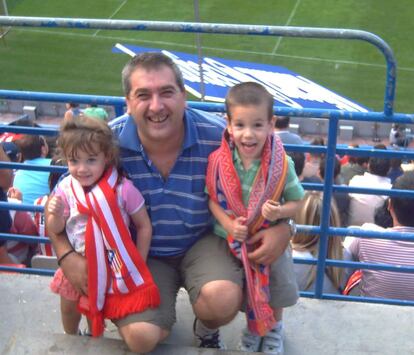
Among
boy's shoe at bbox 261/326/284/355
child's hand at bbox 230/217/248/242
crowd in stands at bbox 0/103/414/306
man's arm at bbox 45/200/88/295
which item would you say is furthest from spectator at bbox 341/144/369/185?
man's arm at bbox 45/200/88/295

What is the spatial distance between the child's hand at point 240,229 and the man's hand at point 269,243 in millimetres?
61

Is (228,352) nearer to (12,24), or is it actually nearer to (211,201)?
(211,201)

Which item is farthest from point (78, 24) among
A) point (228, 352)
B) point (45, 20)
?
point (228, 352)

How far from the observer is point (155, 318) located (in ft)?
9.45

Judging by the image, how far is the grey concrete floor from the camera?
2.98 m

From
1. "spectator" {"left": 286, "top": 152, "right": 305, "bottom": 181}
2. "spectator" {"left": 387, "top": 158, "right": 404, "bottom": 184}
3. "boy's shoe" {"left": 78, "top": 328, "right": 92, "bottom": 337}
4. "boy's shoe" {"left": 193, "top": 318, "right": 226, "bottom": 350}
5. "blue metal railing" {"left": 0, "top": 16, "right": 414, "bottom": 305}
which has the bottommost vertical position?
"boy's shoe" {"left": 78, "top": 328, "right": 92, "bottom": 337}

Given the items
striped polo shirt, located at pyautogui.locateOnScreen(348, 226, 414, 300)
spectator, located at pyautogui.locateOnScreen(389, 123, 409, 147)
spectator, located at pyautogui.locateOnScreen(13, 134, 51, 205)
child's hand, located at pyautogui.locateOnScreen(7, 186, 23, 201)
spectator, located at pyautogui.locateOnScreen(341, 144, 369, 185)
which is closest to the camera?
striped polo shirt, located at pyautogui.locateOnScreen(348, 226, 414, 300)

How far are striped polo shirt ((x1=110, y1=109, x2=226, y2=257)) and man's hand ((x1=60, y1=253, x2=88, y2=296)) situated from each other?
0.33m

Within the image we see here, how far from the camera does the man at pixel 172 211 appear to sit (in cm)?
283

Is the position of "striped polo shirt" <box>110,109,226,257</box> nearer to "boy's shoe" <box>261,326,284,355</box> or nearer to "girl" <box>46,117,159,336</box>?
"girl" <box>46,117,159,336</box>

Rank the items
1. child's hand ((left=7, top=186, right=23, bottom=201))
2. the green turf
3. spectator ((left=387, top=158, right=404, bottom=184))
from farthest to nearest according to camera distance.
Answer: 1. the green turf
2. spectator ((left=387, top=158, right=404, bottom=184))
3. child's hand ((left=7, top=186, right=23, bottom=201))

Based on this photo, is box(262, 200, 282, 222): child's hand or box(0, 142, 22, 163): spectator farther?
box(0, 142, 22, 163): spectator

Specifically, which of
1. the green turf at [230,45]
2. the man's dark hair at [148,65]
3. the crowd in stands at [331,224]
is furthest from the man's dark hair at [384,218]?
the green turf at [230,45]

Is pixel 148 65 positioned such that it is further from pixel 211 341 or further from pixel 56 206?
pixel 211 341
